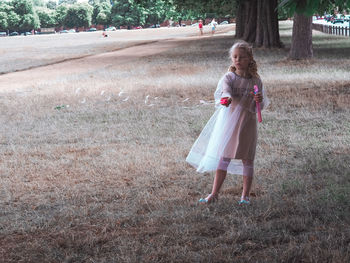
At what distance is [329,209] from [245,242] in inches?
40.3

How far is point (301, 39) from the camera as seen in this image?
20.4 m

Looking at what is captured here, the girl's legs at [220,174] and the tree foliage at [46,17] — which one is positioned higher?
the tree foliage at [46,17]

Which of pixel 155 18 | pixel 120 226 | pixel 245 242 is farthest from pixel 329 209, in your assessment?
pixel 155 18

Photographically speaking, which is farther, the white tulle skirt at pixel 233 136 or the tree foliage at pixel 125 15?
the tree foliage at pixel 125 15

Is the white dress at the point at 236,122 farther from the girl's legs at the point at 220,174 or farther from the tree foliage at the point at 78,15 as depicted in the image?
the tree foliage at the point at 78,15

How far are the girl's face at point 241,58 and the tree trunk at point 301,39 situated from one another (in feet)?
53.7

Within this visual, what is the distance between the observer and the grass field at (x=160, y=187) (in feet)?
12.6

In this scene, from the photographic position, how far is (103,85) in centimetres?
1469

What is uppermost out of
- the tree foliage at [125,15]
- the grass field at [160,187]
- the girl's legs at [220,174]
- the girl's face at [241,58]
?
the tree foliage at [125,15]

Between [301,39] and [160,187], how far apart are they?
54.3 ft

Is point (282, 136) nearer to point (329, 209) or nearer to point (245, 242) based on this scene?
point (329, 209)

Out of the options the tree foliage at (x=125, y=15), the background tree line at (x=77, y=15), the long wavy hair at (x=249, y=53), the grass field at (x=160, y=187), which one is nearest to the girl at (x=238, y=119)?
the long wavy hair at (x=249, y=53)

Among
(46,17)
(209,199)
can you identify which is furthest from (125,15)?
(209,199)

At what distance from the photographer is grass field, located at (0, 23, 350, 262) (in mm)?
3844
